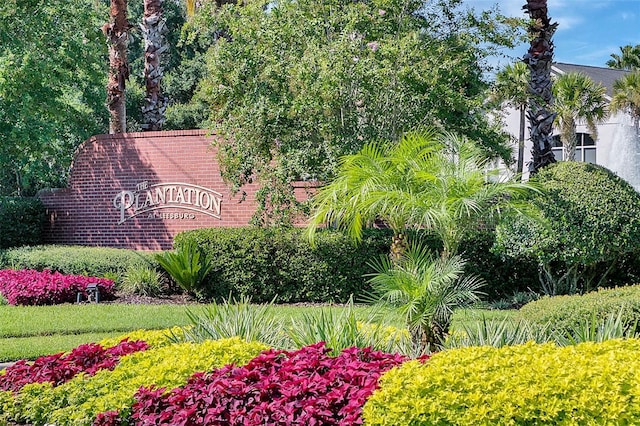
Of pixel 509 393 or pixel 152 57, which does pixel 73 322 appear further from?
pixel 152 57

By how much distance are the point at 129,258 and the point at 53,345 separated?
607cm

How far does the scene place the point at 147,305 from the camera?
13617mm

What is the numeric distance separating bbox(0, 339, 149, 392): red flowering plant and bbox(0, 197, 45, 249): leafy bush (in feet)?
43.5

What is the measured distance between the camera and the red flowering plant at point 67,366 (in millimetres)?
6441

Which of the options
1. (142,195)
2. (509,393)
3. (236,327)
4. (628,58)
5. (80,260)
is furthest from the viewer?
(628,58)

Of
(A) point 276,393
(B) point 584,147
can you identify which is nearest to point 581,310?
(A) point 276,393

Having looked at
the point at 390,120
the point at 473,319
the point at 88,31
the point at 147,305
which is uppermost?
the point at 88,31

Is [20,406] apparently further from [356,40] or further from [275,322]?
[356,40]

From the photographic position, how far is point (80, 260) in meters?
16.2

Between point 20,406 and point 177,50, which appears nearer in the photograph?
point 20,406

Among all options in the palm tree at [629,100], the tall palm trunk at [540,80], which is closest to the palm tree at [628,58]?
the palm tree at [629,100]

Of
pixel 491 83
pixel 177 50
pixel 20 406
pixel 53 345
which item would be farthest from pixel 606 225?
pixel 177 50

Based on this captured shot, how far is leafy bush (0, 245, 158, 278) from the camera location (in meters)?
15.8

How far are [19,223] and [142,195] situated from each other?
332cm
